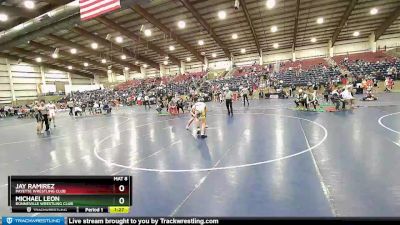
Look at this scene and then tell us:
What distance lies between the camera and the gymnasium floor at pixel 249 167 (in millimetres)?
3891

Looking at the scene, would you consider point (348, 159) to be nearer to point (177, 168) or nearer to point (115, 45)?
point (177, 168)

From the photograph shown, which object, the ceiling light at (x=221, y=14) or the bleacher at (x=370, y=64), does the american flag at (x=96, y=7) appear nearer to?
the ceiling light at (x=221, y=14)

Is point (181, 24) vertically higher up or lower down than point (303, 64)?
higher up

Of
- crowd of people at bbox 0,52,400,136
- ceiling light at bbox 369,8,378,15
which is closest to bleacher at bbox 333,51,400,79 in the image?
crowd of people at bbox 0,52,400,136

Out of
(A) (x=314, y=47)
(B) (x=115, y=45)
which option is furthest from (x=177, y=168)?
(A) (x=314, y=47)

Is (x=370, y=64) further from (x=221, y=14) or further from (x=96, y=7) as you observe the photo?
(x=96, y=7)

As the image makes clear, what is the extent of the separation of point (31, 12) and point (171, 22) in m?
13.6

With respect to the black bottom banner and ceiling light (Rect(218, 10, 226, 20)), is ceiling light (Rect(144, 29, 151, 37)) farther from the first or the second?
the black bottom banner

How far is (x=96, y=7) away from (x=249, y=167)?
450 inches
